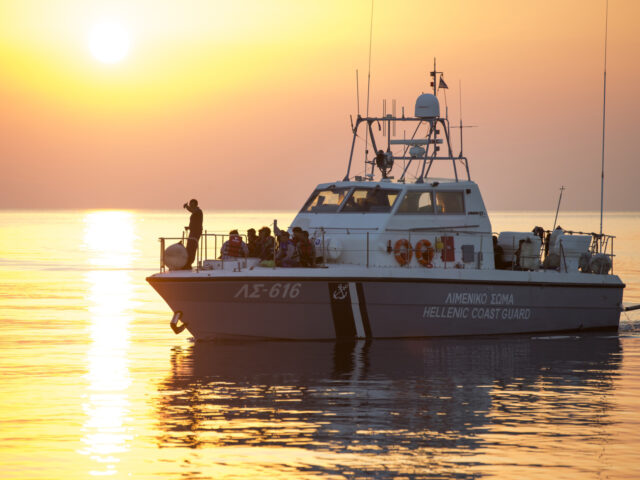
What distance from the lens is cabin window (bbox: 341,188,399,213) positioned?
880 inches

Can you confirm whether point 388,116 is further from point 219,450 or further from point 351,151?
point 219,450

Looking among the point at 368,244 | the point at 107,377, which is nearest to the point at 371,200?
the point at 368,244

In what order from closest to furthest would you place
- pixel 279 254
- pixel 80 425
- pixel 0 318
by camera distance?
pixel 80 425, pixel 279 254, pixel 0 318

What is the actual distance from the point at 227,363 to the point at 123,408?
438 centimetres

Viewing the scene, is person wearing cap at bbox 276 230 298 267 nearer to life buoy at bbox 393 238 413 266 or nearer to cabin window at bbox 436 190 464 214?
life buoy at bbox 393 238 413 266

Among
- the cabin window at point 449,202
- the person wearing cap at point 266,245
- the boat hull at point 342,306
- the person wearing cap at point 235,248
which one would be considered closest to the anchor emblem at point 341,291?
the boat hull at point 342,306

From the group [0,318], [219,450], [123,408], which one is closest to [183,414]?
[123,408]

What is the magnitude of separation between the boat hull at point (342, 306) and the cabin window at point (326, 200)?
112 inches

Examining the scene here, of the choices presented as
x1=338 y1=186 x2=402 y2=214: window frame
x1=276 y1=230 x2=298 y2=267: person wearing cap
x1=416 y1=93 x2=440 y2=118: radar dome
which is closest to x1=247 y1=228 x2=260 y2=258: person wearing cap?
x1=276 y1=230 x2=298 y2=267: person wearing cap

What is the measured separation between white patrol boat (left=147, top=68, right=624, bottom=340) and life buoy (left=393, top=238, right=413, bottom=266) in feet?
0.08

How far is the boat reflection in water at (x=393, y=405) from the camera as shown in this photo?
11.8m

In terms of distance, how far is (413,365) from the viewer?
18.9 metres

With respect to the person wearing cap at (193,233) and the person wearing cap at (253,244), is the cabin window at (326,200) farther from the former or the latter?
the person wearing cap at (193,233)

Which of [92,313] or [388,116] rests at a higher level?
[388,116]
